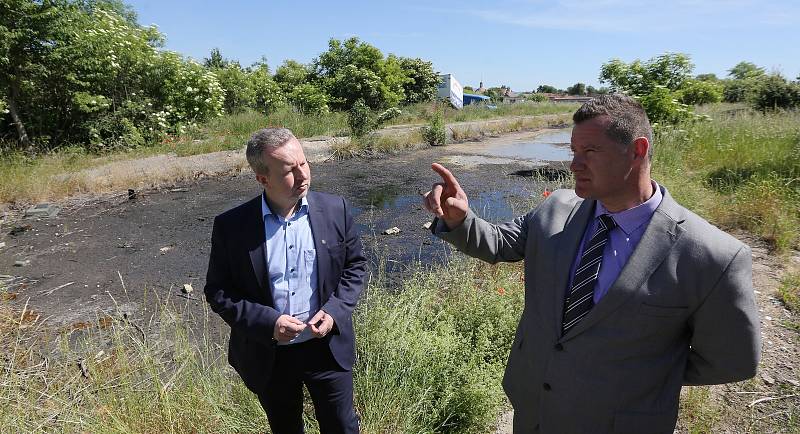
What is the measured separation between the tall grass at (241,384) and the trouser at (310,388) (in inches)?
12.6

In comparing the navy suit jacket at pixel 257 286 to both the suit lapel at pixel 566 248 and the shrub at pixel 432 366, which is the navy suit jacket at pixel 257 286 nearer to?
the shrub at pixel 432 366

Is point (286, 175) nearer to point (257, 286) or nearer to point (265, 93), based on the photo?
point (257, 286)

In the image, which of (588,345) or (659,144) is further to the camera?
(659,144)

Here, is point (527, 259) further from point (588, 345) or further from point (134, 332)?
point (134, 332)

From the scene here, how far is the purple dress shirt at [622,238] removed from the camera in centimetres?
146

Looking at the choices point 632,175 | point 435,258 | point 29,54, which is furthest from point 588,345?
point 29,54

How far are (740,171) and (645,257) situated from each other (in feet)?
25.2

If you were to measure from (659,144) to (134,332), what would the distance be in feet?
29.3

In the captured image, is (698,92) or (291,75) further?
(291,75)

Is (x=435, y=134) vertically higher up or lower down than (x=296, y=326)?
lower down

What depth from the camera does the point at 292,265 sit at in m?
2.10

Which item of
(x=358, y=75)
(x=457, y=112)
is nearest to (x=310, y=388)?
(x=358, y=75)

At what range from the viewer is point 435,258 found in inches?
240

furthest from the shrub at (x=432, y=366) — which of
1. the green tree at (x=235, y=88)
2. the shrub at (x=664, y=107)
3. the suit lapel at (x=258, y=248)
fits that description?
the green tree at (x=235, y=88)
